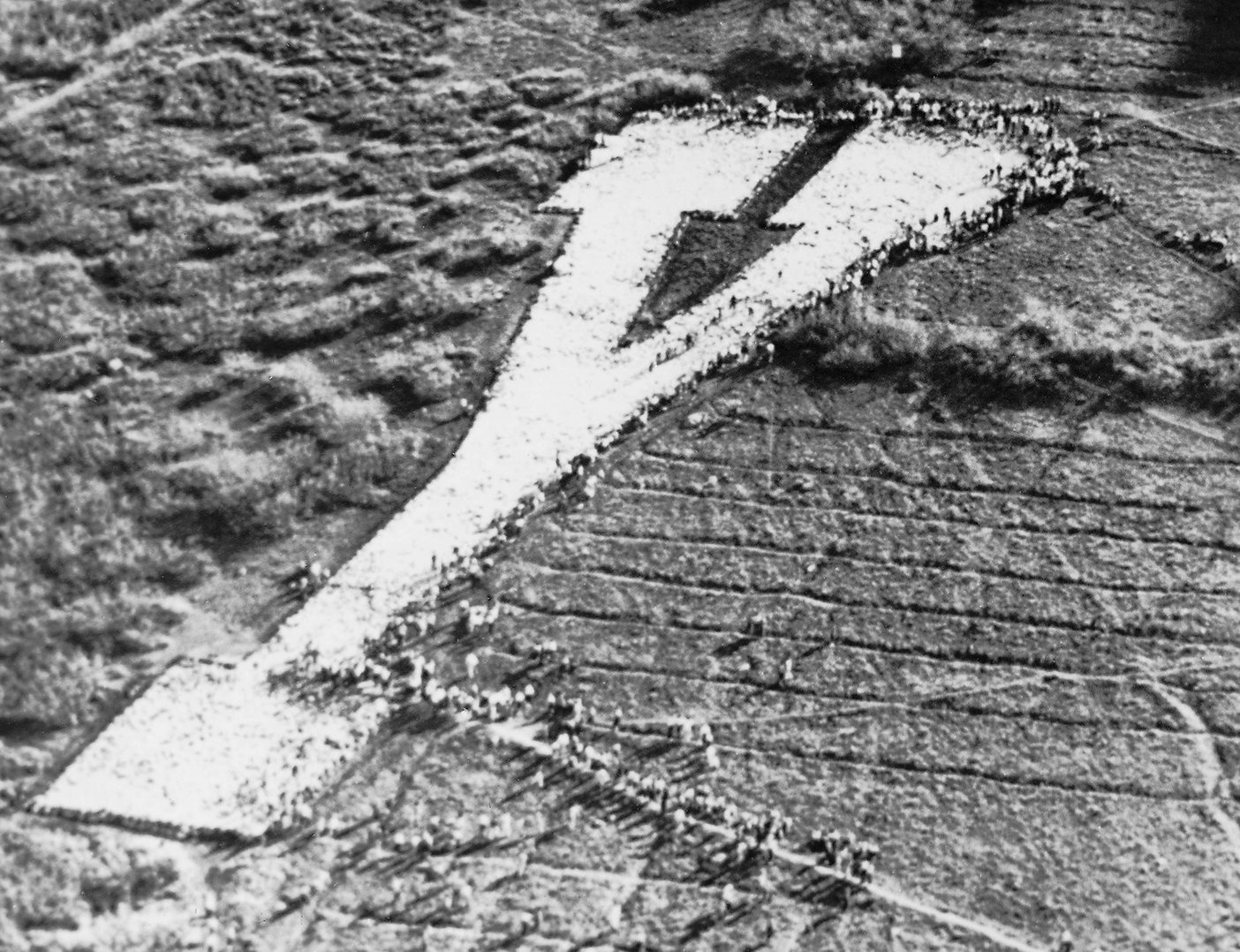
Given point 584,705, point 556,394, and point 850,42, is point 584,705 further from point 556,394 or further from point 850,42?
point 850,42

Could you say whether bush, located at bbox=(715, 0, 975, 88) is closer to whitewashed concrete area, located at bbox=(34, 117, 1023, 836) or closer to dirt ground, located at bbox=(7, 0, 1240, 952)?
dirt ground, located at bbox=(7, 0, 1240, 952)

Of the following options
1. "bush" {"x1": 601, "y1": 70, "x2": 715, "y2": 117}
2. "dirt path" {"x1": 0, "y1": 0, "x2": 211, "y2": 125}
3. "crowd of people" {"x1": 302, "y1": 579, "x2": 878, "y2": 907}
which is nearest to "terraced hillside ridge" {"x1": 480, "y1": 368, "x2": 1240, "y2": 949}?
"crowd of people" {"x1": 302, "y1": 579, "x2": 878, "y2": 907}

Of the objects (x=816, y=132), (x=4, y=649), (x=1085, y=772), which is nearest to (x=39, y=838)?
(x=4, y=649)

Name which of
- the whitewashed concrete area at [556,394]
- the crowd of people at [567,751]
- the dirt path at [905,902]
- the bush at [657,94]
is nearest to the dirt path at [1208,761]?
the dirt path at [905,902]

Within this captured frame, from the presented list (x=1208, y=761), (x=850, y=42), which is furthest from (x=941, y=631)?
(x=850, y=42)

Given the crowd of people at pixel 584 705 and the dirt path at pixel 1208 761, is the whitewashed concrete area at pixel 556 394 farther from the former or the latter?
the dirt path at pixel 1208 761

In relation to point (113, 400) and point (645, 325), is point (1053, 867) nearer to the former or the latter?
point (645, 325)
